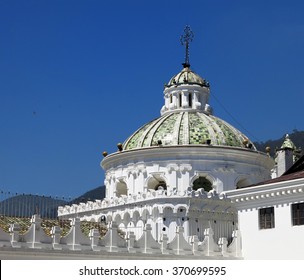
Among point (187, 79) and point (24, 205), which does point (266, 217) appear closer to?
point (24, 205)

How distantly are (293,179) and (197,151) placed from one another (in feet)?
62.4

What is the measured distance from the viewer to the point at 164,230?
49000 millimetres

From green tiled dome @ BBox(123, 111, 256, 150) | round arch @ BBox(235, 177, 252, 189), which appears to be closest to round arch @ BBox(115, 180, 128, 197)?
green tiled dome @ BBox(123, 111, 256, 150)

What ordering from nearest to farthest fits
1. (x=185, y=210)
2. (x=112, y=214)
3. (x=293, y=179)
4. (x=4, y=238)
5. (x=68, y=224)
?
1. (x=4, y=238)
2. (x=293, y=179)
3. (x=68, y=224)
4. (x=185, y=210)
5. (x=112, y=214)

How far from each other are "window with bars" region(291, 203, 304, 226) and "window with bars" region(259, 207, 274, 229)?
158 centimetres

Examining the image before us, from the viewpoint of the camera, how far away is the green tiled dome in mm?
56094

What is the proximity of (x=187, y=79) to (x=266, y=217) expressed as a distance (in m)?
28.5

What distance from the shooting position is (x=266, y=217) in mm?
37469

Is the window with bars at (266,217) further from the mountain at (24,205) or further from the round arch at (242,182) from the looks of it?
the round arch at (242,182)

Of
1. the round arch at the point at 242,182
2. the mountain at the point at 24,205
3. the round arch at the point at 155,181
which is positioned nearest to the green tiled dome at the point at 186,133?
the round arch at the point at 155,181

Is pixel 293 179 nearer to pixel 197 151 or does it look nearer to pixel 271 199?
pixel 271 199

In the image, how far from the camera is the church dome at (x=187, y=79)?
2505 inches

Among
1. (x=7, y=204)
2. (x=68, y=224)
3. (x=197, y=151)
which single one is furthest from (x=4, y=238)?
(x=197, y=151)

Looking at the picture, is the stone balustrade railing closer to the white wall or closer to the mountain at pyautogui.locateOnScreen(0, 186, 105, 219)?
the white wall
